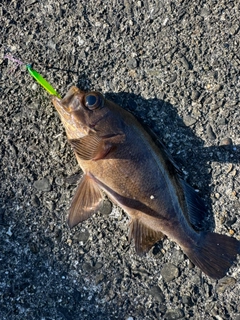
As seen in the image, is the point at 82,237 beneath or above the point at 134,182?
beneath

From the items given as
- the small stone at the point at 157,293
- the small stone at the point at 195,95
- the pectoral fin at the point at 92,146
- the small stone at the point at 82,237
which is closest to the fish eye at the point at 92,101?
the pectoral fin at the point at 92,146

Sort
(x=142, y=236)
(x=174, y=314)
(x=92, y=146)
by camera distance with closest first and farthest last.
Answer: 1. (x=92, y=146)
2. (x=142, y=236)
3. (x=174, y=314)

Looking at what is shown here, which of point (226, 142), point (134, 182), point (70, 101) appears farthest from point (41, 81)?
point (226, 142)

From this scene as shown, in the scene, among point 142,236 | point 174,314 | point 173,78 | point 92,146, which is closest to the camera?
point 92,146

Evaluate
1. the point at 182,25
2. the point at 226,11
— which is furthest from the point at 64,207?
the point at 226,11

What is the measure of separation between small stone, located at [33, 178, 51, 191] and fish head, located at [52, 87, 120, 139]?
0.44 meters

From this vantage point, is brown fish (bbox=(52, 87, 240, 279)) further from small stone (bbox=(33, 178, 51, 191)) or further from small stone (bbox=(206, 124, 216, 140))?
small stone (bbox=(206, 124, 216, 140))

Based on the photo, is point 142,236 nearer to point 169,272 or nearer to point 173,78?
point 169,272

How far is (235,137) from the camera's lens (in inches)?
128

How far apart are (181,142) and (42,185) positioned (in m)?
1.01

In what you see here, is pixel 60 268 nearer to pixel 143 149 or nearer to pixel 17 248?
pixel 17 248

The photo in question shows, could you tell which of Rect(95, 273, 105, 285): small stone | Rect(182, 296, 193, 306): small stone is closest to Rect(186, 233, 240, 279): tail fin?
Rect(182, 296, 193, 306): small stone

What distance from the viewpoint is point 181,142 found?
3248 millimetres

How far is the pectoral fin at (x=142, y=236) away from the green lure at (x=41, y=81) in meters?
1.02
